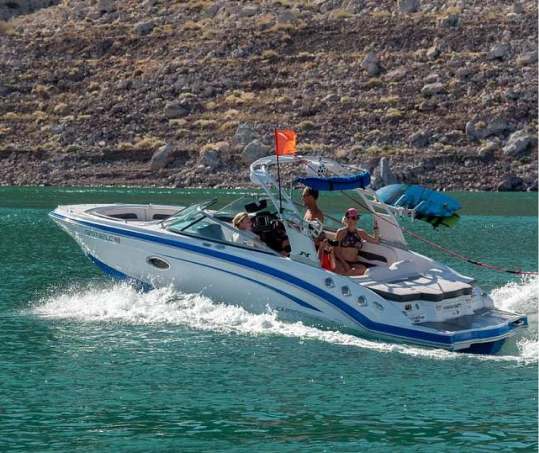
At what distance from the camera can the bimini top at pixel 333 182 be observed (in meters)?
22.5

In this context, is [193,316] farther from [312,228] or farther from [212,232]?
[312,228]

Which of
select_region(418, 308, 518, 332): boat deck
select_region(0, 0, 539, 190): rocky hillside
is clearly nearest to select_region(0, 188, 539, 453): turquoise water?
select_region(418, 308, 518, 332): boat deck

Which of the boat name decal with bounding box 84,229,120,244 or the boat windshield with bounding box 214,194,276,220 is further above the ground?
the boat windshield with bounding box 214,194,276,220

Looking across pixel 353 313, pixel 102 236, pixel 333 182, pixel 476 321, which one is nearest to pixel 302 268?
pixel 353 313

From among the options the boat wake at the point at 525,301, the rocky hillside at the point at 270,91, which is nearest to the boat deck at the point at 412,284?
the boat wake at the point at 525,301

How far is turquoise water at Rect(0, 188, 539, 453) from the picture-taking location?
15.8m

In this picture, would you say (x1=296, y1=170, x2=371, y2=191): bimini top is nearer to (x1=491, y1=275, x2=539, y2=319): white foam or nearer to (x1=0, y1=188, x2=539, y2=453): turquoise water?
(x1=0, y1=188, x2=539, y2=453): turquoise water

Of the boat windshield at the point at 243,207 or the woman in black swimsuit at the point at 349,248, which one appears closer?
the woman in black swimsuit at the point at 349,248

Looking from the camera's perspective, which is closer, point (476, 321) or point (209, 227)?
point (476, 321)

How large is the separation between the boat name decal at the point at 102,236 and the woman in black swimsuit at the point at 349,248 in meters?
4.27

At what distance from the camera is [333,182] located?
74.4ft

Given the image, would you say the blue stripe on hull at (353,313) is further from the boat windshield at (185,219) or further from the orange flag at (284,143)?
the orange flag at (284,143)

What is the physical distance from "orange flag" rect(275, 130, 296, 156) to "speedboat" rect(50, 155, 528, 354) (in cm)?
19

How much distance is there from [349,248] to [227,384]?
5.92m
